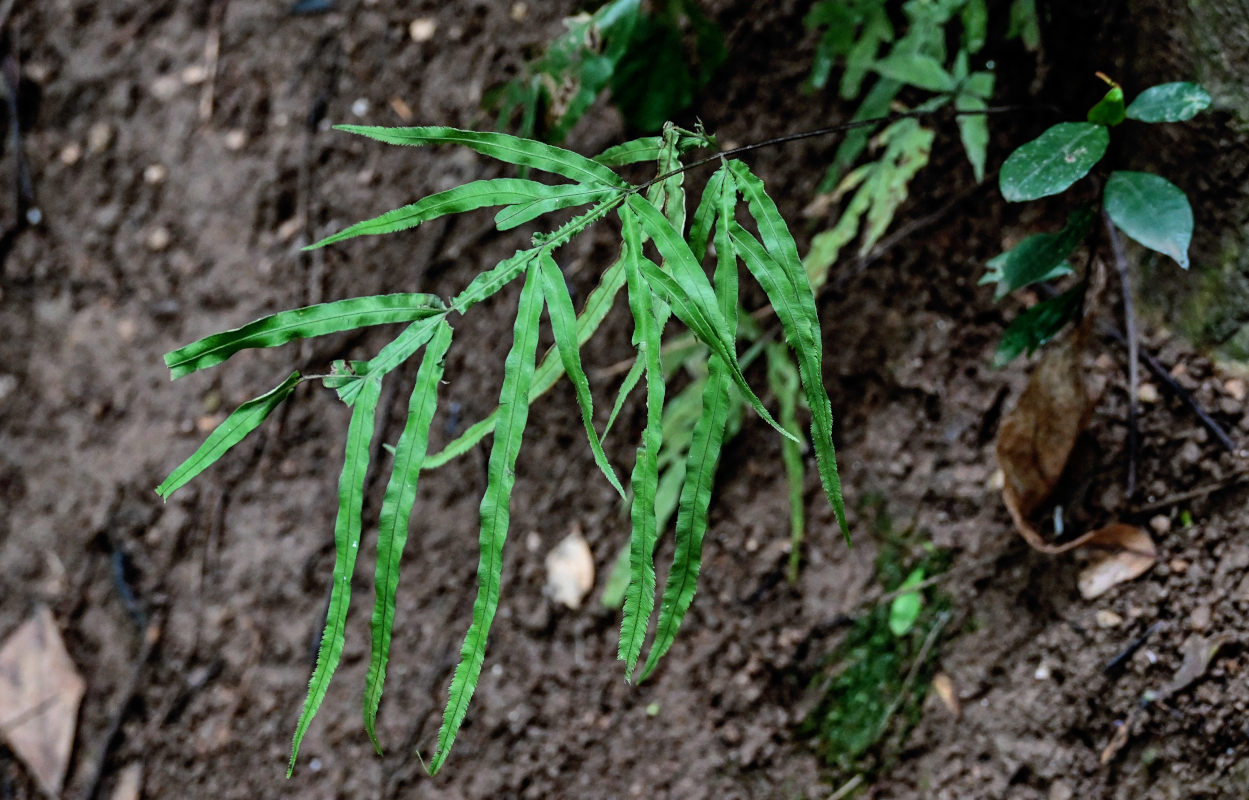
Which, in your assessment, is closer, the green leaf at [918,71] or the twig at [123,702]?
the green leaf at [918,71]

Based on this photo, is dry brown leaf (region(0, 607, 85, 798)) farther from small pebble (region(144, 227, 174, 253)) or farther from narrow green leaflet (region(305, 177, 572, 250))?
narrow green leaflet (region(305, 177, 572, 250))

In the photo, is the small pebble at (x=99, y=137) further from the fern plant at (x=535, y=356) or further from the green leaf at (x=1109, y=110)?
the green leaf at (x=1109, y=110)

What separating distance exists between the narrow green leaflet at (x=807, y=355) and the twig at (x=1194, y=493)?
24.4 inches

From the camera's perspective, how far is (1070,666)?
1.18 meters

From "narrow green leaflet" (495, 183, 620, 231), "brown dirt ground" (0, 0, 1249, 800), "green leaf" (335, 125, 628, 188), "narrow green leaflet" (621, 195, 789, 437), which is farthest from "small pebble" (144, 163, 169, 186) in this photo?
"narrow green leaflet" (621, 195, 789, 437)

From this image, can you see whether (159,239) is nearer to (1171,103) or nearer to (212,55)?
(212,55)

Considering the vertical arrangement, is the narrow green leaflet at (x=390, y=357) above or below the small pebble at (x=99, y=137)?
above

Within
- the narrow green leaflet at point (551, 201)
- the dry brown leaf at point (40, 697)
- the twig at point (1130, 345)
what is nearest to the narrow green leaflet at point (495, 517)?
the narrow green leaflet at point (551, 201)

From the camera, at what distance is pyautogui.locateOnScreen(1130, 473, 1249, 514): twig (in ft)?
3.61

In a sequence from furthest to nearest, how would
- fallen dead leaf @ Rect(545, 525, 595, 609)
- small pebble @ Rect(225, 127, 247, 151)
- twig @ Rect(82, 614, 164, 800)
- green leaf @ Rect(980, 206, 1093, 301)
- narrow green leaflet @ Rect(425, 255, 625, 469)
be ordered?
small pebble @ Rect(225, 127, 247, 151) → twig @ Rect(82, 614, 164, 800) → fallen dead leaf @ Rect(545, 525, 595, 609) → green leaf @ Rect(980, 206, 1093, 301) → narrow green leaflet @ Rect(425, 255, 625, 469)

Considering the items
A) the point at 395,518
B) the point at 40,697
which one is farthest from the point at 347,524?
the point at 40,697

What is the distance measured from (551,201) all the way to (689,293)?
182 mm

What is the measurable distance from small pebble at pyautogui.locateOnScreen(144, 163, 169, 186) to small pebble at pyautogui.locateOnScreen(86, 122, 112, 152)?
15cm

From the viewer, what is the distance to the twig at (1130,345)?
1.18 meters
